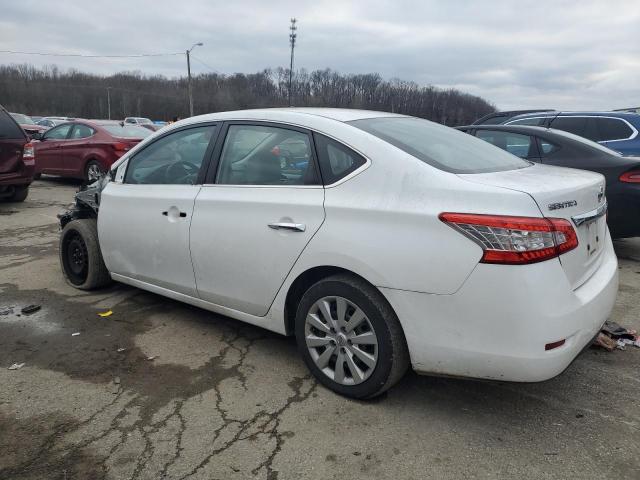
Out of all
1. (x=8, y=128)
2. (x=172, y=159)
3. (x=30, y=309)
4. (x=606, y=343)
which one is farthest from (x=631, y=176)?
(x=8, y=128)

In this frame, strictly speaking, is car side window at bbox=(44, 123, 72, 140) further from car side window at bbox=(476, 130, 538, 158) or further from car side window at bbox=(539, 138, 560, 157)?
car side window at bbox=(539, 138, 560, 157)

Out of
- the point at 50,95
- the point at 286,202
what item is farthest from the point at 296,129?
the point at 50,95

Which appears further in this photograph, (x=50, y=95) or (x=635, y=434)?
(x=50, y=95)

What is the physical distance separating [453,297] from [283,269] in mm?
1015

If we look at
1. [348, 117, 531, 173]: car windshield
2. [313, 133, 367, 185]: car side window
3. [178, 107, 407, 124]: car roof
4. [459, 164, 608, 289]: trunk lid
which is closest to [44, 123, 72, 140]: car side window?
[178, 107, 407, 124]: car roof

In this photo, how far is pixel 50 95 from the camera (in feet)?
261

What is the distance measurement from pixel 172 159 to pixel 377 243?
1.97 m

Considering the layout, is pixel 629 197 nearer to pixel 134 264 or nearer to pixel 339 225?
pixel 339 225

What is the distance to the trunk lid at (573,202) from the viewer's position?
2334 mm

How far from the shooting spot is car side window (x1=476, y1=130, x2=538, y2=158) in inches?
228

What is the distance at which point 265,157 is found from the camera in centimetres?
316

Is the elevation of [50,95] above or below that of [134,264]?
above

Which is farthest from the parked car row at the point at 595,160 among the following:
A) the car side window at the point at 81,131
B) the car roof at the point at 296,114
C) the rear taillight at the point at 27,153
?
the car side window at the point at 81,131

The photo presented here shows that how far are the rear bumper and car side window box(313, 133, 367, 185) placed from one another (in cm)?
70
